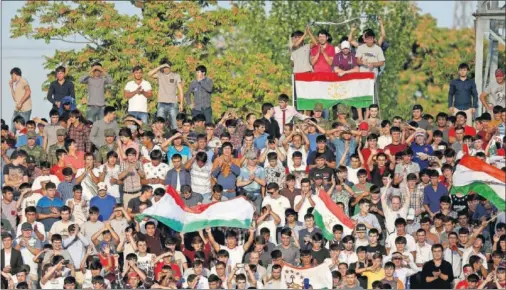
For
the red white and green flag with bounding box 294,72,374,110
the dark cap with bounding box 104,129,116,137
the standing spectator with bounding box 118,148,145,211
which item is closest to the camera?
the standing spectator with bounding box 118,148,145,211

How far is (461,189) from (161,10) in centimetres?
2002

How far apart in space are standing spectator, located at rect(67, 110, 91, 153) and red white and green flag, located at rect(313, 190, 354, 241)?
191 inches

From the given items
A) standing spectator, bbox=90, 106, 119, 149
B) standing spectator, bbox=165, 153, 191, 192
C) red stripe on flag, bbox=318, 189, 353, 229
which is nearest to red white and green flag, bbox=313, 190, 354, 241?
red stripe on flag, bbox=318, 189, 353, 229

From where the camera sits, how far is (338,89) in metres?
37.5

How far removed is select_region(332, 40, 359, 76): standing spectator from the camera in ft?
123

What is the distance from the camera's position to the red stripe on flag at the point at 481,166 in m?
33.2

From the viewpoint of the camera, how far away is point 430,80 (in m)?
85.3

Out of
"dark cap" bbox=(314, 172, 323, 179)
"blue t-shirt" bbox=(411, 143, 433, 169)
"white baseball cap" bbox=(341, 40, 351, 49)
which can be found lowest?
"dark cap" bbox=(314, 172, 323, 179)

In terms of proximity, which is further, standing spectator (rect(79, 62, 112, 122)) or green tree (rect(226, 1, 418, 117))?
green tree (rect(226, 1, 418, 117))

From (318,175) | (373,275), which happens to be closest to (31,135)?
(318,175)

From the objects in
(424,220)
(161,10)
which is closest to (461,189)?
(424,220)

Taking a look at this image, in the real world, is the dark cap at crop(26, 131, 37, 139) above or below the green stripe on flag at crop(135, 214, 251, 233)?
above

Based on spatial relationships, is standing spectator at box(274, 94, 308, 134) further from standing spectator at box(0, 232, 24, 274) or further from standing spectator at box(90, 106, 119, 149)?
standing spectator at box(0, 232, 24, 274)

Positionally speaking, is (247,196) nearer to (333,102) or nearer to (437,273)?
(437,273)
